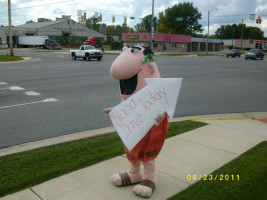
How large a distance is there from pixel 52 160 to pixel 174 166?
1.77m

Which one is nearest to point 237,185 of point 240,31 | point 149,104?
point 149,104

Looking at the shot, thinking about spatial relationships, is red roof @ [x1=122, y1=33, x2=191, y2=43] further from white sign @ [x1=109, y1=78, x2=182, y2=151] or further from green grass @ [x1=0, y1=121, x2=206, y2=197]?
white sign @ [x1=109, y1=78, x2=182, y2=151]

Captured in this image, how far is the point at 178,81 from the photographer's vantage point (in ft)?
9.70

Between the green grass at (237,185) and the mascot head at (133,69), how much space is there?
1.35m

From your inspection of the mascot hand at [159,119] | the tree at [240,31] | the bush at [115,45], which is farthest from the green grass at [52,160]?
the tree at [240,31]

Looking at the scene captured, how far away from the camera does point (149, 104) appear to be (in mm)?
2918

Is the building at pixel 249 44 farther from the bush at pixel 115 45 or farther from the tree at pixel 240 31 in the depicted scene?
the bush at pixel 115 45

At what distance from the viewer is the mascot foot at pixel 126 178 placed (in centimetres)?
339

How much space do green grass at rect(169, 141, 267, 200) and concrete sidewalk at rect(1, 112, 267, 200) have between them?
15 cm

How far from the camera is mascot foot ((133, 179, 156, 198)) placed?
313 centimetres

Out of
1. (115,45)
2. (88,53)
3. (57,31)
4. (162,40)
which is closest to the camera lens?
(88,53)

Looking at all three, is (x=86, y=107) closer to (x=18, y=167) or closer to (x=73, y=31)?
(x=18, y=167)

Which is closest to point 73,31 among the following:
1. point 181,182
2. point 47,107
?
point 47,107

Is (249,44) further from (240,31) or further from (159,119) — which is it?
(159,119)
